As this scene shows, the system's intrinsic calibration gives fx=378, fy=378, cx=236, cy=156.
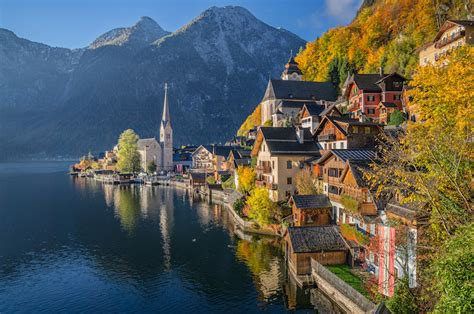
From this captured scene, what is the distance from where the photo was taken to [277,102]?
107812mm

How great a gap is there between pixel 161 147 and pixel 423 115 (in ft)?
468

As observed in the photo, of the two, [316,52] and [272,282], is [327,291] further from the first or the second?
[316,52]

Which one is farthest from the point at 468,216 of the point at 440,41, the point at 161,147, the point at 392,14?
the point at 161,147

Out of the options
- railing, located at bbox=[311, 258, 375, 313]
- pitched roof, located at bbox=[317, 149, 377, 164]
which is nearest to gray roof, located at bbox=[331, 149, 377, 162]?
pitched roof, located at bbox=[317, 149, 377, 164]

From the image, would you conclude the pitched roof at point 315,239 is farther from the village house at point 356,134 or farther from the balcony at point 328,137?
the balcony at point 328,137

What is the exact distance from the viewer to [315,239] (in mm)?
36750

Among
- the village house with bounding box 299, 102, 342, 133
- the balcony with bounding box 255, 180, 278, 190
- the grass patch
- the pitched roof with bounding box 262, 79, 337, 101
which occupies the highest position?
the pitched roof with bounding box 262, 79, 337, 101

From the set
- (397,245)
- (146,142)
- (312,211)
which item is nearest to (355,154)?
(312,211)

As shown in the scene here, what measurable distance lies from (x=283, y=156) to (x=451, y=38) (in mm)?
36648

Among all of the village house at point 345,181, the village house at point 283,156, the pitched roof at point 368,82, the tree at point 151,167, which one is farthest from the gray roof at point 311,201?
the tree at point 151,167

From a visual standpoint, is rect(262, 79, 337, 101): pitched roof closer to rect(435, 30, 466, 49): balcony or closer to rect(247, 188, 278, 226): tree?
rect(435, 30, 466, 49): balcony

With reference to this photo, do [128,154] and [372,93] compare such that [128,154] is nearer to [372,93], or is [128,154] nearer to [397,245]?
[372,93]

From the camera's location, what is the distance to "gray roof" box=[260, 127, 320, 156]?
193ft

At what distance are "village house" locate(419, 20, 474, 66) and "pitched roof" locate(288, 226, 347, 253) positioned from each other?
119ft
